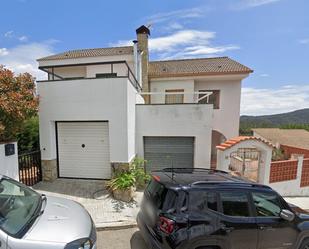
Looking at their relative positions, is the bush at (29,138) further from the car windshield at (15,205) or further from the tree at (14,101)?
the car windshield at (15,205)

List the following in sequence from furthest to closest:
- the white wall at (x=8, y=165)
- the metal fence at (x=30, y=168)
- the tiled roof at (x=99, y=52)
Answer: the tiled roof at (x=99, y=52)
the metal fence at (x=30, y=168)
the white wall at (x=8, y=165)

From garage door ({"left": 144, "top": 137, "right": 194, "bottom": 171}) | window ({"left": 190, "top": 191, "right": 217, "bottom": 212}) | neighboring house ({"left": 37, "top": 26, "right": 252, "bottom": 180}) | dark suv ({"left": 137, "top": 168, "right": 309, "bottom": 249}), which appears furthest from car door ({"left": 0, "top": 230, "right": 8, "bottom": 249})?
garage door ({"left": 144, "top": 137, "right": 194, "bottom": 171})

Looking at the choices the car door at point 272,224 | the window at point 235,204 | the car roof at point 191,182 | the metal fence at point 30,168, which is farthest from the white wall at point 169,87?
the window at point 235,204

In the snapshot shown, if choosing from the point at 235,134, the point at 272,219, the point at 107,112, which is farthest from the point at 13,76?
the point at 235,134

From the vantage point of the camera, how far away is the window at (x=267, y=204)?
370 centimetres

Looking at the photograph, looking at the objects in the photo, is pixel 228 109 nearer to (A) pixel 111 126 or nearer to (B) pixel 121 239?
(A) pixel 111 126

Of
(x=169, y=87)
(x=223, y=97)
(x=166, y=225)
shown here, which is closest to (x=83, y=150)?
(x=166, y=225)

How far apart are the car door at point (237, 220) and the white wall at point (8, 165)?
5771 mm

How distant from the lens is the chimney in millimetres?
13156

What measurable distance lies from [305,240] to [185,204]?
2573mm

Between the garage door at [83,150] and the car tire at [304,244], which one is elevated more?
the garage door at [83,150]

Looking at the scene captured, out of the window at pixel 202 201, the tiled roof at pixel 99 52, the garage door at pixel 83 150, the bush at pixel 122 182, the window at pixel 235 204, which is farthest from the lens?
the tiled roof at pixel 99 52

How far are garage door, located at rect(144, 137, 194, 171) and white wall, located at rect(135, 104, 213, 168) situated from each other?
27 cm

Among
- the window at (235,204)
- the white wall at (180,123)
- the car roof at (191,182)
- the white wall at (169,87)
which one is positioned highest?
the white wall at (169,87)
